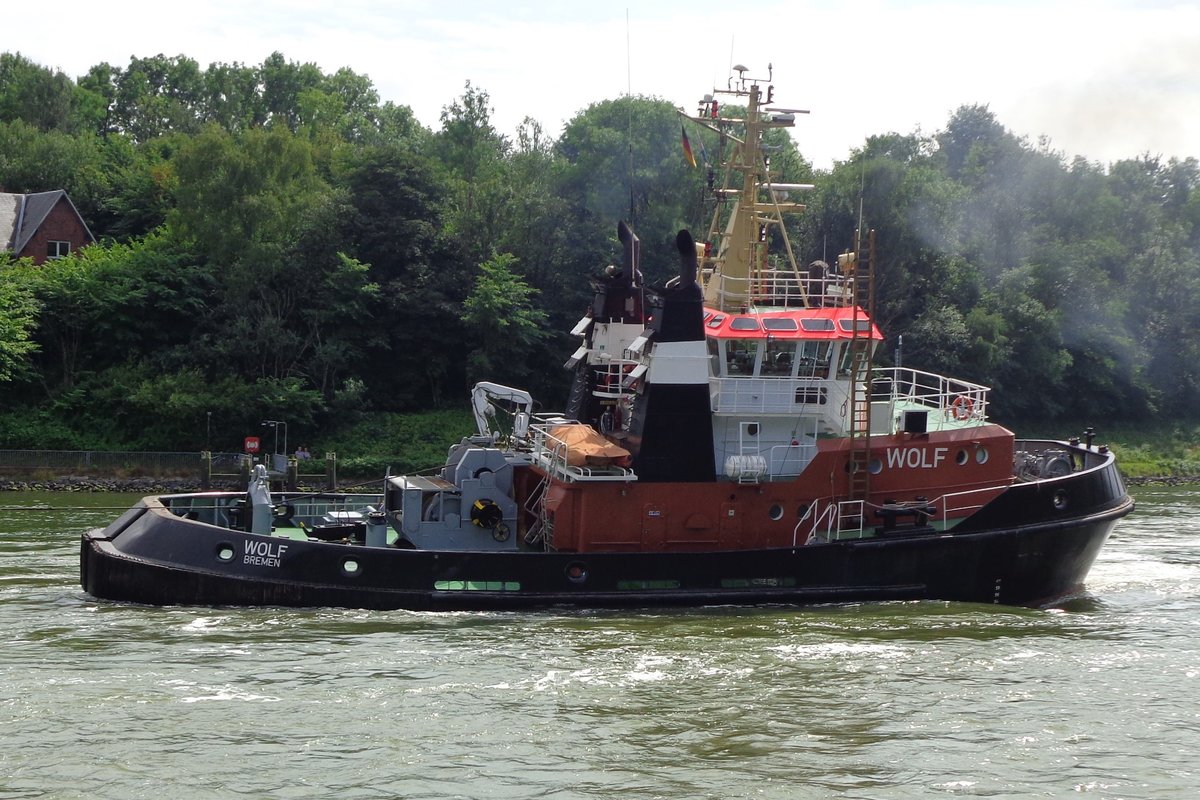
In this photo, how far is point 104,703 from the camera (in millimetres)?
14961

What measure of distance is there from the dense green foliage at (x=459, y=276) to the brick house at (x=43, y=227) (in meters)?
1.63

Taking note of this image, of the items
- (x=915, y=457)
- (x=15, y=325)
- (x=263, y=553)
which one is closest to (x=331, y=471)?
(x=15, y=325)

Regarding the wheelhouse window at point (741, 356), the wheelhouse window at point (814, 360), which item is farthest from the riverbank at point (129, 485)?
the wheelhouse window at point (814, 360)

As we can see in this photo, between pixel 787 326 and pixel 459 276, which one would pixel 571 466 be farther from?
pixel 459 276

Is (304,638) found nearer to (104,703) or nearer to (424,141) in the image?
(104,703)

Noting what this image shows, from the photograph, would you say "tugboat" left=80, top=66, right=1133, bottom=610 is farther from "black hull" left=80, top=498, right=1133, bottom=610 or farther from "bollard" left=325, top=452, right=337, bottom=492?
"bollard" left=325, top=452, right=337, bottom=492

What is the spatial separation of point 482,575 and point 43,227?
36.2 metres

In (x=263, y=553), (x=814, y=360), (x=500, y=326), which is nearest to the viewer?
(x=263, y=553)

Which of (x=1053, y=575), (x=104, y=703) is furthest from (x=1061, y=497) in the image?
(x=104, y=703)

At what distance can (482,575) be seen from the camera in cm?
1920

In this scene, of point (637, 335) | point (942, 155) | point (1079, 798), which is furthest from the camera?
point (942, 155)

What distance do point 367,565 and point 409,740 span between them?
5.48 metres

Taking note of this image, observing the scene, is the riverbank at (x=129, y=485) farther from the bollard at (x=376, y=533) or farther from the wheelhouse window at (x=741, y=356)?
the wheelhouse window at (x=741, y=356)

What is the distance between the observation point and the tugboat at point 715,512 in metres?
19.2
